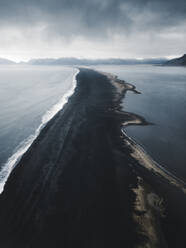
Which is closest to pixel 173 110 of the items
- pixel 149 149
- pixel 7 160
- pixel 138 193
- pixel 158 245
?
pixel 149 149

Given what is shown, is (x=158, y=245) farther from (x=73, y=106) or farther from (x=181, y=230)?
(x=73, y=106)

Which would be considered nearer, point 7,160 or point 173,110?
point 7,160

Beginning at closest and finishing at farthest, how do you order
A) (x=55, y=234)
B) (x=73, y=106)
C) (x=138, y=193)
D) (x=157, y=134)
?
(x=55, y=234), (x=138, y=193), (x=157, y=134), (x=73, y=106)

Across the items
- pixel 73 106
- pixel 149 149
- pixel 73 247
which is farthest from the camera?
pixel 73 106

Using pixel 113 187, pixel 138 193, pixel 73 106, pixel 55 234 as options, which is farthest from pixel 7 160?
pixel 73 106

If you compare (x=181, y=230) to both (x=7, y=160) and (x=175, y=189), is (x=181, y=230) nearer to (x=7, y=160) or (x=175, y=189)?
(x=175, y=189)

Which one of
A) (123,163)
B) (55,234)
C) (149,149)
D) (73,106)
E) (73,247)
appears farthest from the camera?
(73,106)
